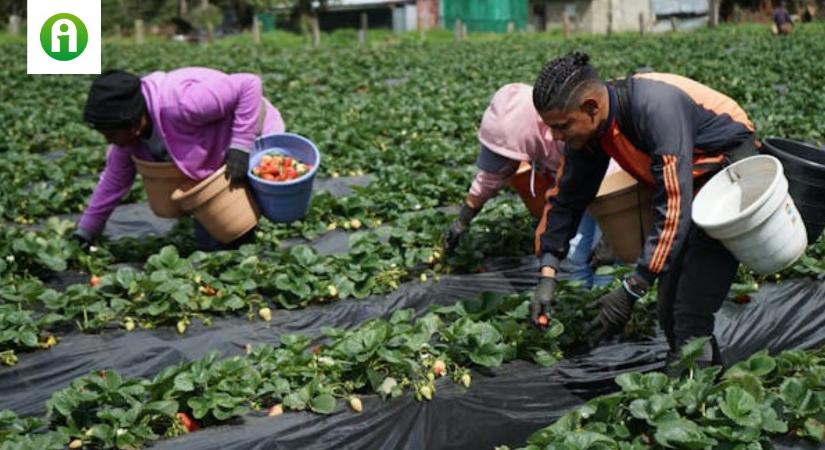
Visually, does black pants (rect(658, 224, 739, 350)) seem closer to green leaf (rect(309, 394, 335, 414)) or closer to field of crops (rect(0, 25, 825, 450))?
field of crops (rect(0, 25, 825, 450))

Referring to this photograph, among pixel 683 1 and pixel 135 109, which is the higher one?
pixel 683 1

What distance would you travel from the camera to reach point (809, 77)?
1445 centimetres

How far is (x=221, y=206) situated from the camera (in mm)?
5770

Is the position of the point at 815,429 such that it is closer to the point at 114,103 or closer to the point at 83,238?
the point at 114,103

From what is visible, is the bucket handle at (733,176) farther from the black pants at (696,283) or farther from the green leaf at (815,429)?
the green leaf at (815,429)

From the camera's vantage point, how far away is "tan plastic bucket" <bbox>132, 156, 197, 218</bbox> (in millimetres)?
5809

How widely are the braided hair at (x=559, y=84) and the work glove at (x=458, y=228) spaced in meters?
1.69

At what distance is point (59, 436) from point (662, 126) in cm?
220

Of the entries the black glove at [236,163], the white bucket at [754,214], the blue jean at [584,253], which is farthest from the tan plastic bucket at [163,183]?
the white bucket at [754,214]

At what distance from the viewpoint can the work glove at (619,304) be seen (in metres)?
3.79

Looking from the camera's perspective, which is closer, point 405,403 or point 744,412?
point 744,412

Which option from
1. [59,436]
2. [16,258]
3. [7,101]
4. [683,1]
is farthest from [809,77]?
[683,1]

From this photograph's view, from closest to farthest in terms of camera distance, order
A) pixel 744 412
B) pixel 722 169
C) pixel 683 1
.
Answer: pixel 744 412 < pixel 722 169 < pixel 683 1

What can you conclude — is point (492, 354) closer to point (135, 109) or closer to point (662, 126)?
point (662, 126)
